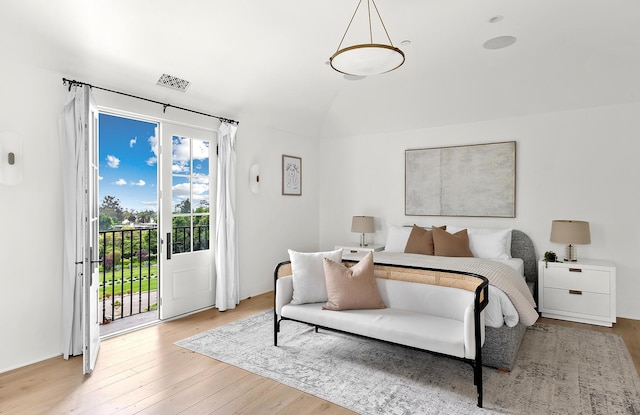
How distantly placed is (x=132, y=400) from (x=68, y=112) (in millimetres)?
2359

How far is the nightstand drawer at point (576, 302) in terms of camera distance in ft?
12.7

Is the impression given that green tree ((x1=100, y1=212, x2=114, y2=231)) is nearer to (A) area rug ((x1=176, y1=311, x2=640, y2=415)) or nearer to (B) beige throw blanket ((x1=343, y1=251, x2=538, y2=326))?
(A) area rug ((x1=176, y1=311, x2=640, y2=415))

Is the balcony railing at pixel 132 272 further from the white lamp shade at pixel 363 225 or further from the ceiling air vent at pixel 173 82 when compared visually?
the white lamp shade at pixel 363 225

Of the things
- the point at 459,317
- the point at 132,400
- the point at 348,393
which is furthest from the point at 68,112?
the point at 459,317

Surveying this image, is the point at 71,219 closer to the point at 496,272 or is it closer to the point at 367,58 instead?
the point at 367,58

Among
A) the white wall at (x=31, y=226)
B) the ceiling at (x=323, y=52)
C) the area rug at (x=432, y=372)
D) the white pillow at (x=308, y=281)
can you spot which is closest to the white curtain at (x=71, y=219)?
the white wall at (x=31, y=226)

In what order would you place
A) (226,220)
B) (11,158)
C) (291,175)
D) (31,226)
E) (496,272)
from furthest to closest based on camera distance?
(291,175), (226,220), (496,272), (31,226), (11,158)

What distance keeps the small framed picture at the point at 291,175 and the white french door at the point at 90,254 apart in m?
2.74

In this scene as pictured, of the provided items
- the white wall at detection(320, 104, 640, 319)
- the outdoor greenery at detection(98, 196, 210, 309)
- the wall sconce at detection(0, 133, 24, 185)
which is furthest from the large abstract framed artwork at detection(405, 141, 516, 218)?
the wall sconce at detection(0, 133, 24, 185)

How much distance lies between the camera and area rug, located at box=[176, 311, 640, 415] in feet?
7.72

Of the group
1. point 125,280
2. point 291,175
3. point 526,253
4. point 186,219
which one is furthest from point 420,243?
point 125,280

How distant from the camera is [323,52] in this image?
150 inches

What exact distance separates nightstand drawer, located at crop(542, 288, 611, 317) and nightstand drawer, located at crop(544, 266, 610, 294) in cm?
5

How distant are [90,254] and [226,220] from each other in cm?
173
